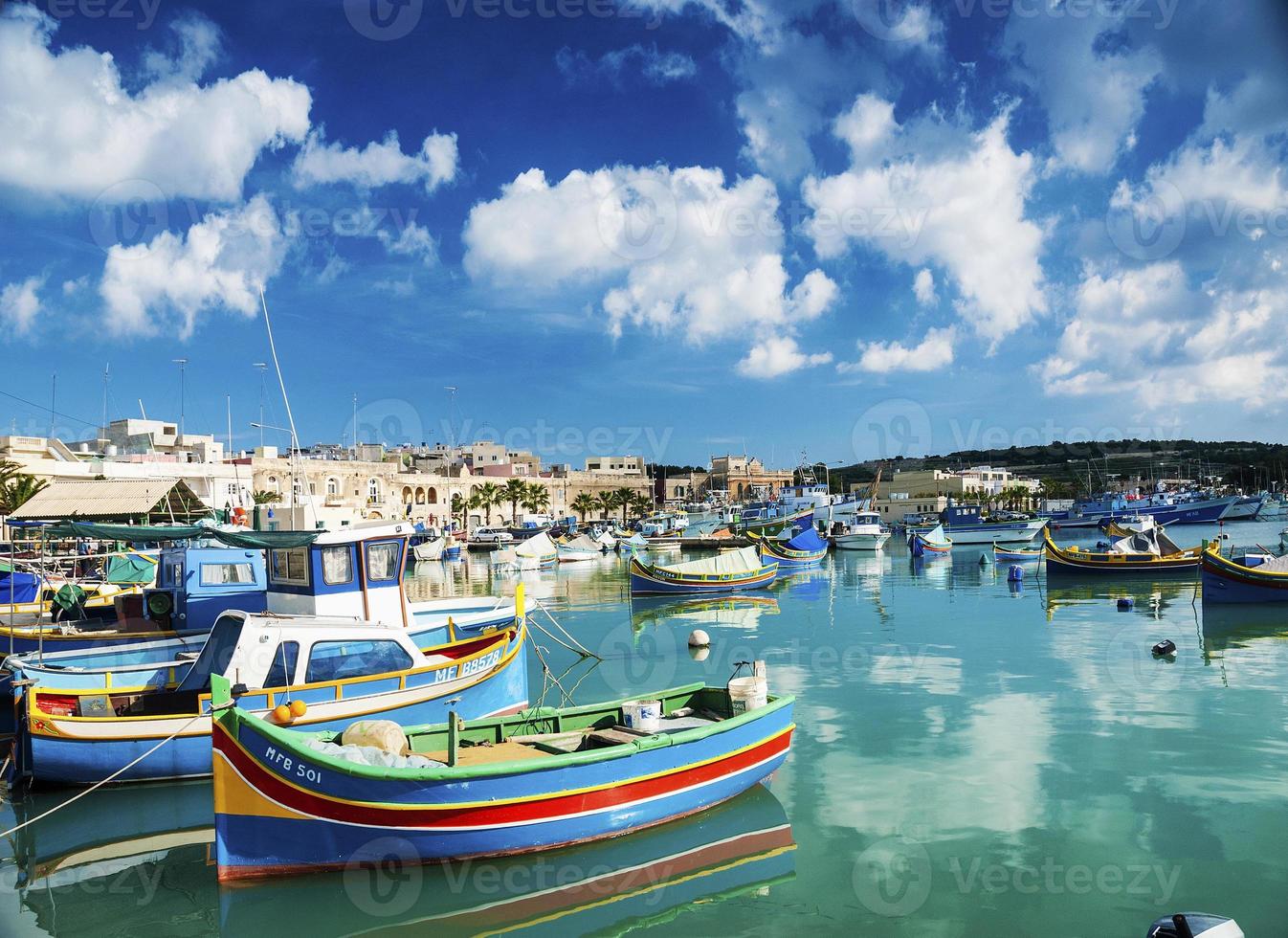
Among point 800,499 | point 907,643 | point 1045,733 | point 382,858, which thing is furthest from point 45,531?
point 800,499

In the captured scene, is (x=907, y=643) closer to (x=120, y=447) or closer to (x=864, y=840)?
(x=864, y=840)

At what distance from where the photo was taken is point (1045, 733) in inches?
525

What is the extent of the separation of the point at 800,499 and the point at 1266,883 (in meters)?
80.6

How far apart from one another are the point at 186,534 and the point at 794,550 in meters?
38.5

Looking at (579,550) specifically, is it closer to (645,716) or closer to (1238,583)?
(1238,583)

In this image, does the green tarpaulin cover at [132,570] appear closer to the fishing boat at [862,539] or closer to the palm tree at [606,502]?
the fishing boat at [862,539]

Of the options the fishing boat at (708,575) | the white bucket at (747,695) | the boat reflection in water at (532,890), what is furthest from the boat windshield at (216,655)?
the fishing boat at (708,575)

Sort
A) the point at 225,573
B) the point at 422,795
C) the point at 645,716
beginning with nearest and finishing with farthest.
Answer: the point at 422,795
the point at 645,716
the point at 225,573

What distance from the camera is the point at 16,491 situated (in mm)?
38719

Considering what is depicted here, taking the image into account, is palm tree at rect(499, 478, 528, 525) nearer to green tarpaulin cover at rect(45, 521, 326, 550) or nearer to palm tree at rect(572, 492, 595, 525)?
palm tree at rect(572, 492, 595, 525)

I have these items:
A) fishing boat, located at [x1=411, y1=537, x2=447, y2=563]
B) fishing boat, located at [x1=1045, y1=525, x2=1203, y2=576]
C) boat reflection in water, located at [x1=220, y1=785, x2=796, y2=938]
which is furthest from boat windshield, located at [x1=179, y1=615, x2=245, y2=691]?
fishing boat, located at [x1=411, y1=537, x2=447, y2=563]

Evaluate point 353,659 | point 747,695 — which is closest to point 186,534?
point 353,659

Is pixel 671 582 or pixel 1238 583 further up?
pixel 1238 583

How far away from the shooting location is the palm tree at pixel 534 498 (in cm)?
10366
